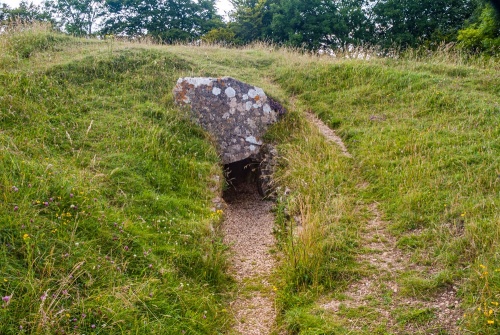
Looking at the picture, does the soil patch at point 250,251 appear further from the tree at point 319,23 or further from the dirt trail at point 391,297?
the tree at point 319,23

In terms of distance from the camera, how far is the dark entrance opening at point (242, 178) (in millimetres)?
9102

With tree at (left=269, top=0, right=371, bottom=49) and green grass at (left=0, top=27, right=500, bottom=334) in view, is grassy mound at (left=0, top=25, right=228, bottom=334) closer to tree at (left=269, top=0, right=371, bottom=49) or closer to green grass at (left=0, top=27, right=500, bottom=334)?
green grass at (left=0, top=27, right=500, bottom=334)

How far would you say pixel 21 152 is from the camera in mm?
5508

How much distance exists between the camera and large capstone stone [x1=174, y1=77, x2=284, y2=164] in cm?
930

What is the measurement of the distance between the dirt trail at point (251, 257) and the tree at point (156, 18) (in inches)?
998

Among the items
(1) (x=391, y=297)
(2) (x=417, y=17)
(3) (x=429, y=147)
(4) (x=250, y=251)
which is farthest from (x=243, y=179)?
(2) (x=417, y=17)

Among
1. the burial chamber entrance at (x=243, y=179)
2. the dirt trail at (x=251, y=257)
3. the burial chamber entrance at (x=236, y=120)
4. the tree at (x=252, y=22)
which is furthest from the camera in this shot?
the tree at (x=252, y=22)

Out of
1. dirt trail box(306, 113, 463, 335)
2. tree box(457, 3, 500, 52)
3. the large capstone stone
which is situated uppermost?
tree box(457, 3, 500, 52)

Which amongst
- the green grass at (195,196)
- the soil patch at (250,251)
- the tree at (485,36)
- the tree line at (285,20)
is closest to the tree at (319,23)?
the tree line at (285,20)

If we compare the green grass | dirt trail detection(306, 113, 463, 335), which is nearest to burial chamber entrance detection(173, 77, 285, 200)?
the green grass

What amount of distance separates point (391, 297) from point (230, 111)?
20.8 ft

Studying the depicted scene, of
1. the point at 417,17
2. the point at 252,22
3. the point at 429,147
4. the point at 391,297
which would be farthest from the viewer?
the point at 252,22

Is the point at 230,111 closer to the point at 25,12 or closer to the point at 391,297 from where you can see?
the point at 391,297

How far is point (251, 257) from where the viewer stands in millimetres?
6352
